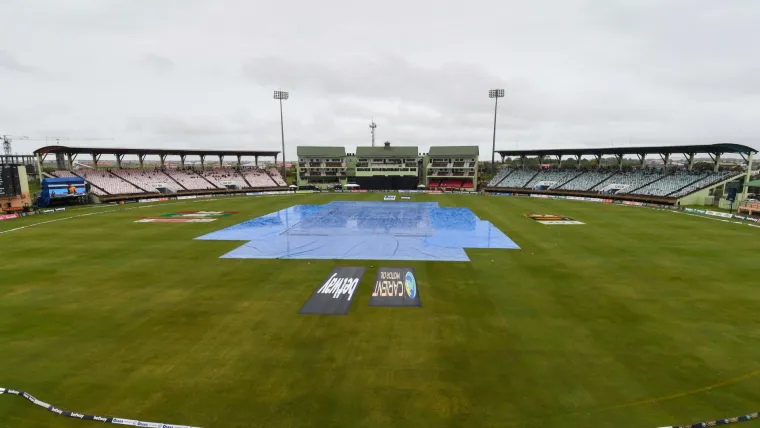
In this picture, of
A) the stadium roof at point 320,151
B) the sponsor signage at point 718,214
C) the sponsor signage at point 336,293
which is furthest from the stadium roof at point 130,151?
the sponsor signage at point 718,214

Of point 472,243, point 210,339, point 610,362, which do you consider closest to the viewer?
point 610,362

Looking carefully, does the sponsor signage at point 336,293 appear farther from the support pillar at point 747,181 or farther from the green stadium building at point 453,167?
the green stadium building at point 453,167

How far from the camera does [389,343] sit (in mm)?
13297

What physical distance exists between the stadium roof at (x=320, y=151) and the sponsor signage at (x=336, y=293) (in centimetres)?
8739

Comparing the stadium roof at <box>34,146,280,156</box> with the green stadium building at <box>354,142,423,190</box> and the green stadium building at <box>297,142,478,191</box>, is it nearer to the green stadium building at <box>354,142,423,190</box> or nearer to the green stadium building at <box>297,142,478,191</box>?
the green stadium building at <box>297,142,478,191</box>

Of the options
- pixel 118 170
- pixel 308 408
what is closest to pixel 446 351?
pixel 308 408

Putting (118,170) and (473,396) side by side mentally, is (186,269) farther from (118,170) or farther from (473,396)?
(118,170)

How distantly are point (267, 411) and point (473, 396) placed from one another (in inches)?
240

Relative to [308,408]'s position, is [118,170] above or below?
above

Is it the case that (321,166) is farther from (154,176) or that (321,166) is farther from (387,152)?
(154,176)

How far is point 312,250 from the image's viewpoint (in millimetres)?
27828

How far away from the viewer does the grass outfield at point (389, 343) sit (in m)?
9.77

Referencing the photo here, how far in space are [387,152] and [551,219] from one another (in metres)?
69.4

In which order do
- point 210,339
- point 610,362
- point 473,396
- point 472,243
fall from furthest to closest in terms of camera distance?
point 472,243, point 210,339, point 610,362, point 473,396
